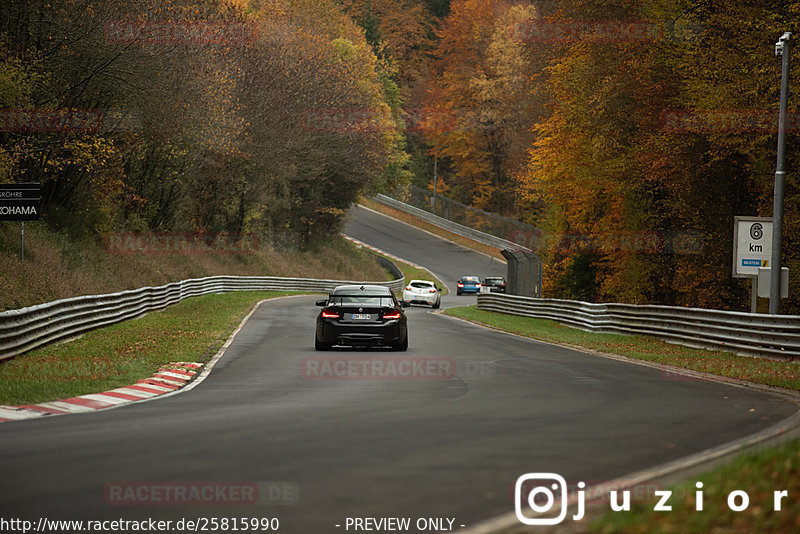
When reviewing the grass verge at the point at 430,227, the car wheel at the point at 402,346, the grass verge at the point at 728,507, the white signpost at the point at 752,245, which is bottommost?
the car wheel at the point at 402,346

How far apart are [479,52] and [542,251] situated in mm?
46305

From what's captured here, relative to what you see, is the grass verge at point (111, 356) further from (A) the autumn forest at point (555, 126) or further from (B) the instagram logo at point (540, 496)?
(B) the instagram logo at point (540, 496)

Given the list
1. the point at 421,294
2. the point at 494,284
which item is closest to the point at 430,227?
the point at 494,284

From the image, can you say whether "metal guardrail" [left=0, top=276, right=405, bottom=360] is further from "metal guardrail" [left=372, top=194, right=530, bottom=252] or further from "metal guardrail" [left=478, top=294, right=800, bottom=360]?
"metal guardrail" [left=372, top=194, right=530, bottom=252]

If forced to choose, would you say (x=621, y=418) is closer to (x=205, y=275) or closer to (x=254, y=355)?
(x=254, y=355)

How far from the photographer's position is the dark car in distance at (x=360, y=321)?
2100 cm

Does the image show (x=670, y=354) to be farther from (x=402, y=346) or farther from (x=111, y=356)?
(x=111, y=356)

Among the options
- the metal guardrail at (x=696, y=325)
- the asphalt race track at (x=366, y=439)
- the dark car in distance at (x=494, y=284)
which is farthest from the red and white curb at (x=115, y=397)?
→ the dark car in distance at (x=494, y=284)

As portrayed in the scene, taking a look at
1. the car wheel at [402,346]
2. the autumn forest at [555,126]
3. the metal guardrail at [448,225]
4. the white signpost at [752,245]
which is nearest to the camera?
the car wheel at [402,346]

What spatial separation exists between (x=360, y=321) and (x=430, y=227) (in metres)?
76.3

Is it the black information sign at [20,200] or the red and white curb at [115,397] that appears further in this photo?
the black information sign at [20,200]

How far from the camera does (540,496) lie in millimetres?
6738

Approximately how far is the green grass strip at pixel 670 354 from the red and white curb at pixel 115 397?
342 inches

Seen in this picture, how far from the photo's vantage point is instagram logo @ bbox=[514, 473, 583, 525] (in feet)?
19.2
